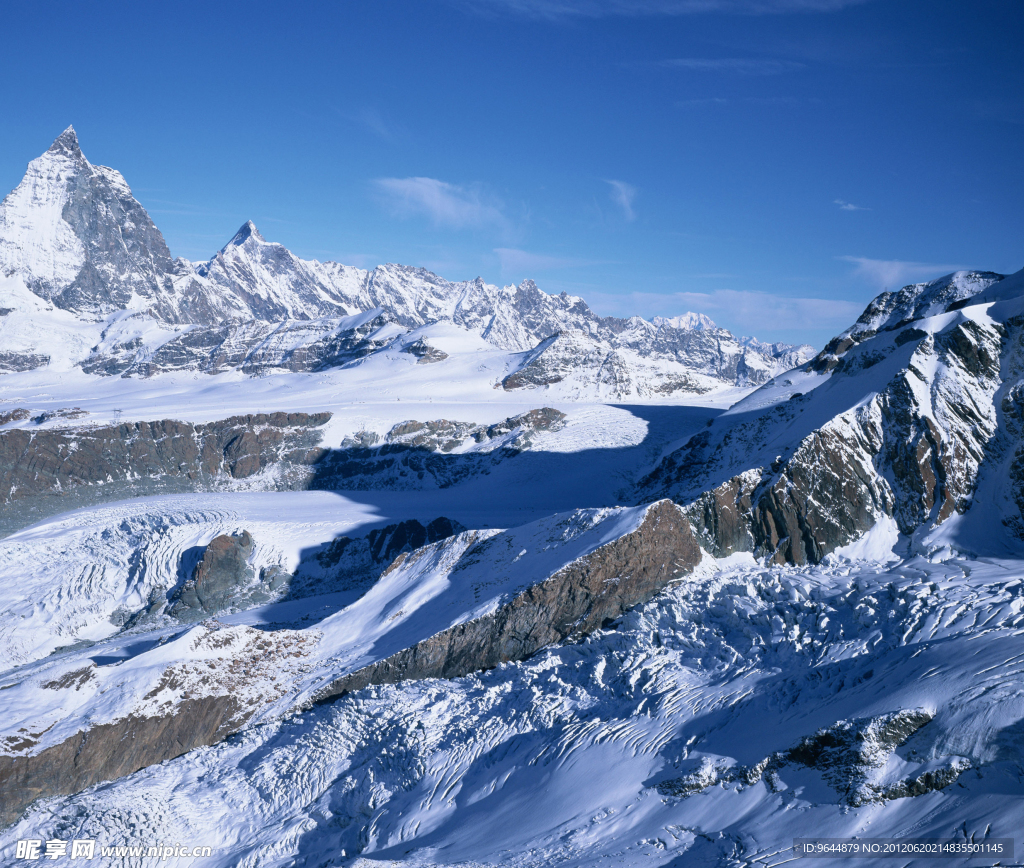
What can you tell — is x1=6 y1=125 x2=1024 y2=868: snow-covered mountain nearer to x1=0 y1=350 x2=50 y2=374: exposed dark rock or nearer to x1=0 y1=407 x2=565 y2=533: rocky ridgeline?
x1=0 y1=407 x2=565 y2=533: rocky ridgeline

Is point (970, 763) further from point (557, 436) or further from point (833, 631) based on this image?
point (557, 436)

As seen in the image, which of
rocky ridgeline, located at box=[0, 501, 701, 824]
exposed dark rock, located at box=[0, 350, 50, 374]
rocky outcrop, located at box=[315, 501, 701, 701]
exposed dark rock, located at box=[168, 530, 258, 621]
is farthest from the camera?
exposed dark rock, located at box=[0, 350, 50, 374]

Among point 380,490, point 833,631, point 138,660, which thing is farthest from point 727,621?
point 380,490

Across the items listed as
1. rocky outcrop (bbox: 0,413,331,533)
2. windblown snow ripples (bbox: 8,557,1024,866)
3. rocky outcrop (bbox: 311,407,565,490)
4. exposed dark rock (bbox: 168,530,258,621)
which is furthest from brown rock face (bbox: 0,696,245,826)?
rocky outcrop (bbox: 0,413,331,533)

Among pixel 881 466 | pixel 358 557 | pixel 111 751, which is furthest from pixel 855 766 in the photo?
pixel 358 557

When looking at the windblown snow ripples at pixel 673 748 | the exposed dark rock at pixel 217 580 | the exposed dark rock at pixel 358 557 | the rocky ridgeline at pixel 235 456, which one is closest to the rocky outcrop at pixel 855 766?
the windblown snow ripples at pixel 673 748

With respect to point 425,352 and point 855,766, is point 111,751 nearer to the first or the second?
point 855,766

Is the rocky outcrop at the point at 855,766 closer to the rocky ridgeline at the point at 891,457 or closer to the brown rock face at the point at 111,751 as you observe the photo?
the rocky ridgeline at the point at 891,457
